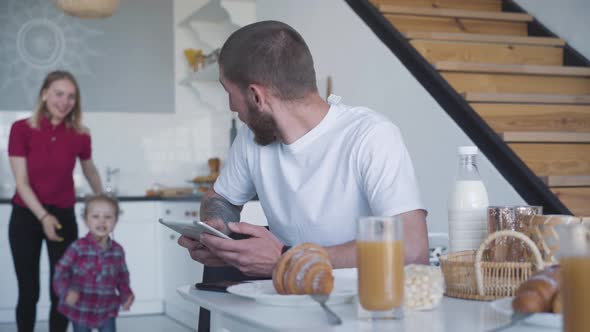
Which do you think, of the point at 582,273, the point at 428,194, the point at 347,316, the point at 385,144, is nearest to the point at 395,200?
the point at 385,144

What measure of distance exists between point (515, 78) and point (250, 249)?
254cm

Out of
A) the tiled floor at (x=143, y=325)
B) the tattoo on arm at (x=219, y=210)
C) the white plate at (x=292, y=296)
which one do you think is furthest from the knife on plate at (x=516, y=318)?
the tiled floor at (x=143, y=325)

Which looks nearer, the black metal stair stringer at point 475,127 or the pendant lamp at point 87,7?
the black metal stair stringer at point 475,127

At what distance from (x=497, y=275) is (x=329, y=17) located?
2.88 m

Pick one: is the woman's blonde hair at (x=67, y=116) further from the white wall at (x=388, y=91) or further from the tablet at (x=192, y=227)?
the tablet at (x=192, y=227)

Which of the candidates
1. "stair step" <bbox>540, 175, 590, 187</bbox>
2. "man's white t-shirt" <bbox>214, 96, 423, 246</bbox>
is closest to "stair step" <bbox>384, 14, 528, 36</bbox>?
"stair step" <bbox>540, 175, 590, 187</bbox>

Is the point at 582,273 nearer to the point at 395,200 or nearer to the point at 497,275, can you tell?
the point at 497,275

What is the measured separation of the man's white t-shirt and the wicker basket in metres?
0.40

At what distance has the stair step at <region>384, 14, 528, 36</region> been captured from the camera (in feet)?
13.4

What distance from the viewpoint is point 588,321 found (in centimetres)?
81

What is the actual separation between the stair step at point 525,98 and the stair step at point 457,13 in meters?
0.76

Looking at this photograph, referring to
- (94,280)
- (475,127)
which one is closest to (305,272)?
(475,127)

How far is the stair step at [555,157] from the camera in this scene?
3213 mm

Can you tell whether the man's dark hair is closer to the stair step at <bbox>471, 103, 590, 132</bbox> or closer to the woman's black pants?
the stair step at <bbox>471, 103, 590, 132</bbox>
